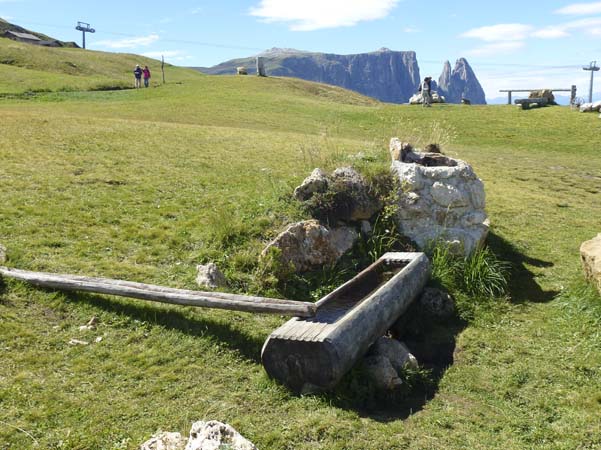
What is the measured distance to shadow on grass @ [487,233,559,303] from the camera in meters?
8.91

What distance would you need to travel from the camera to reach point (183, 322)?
7184mm

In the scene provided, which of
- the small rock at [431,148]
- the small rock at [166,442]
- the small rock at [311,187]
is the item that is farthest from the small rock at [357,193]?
the small rock at [166,442]

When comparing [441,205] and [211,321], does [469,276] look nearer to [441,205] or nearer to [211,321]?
[441,205]

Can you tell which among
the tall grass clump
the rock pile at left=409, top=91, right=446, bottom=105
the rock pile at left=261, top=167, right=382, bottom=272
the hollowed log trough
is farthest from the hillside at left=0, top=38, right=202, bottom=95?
the hollowed log trough

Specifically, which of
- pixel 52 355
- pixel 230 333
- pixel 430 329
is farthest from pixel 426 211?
pixel 52 355

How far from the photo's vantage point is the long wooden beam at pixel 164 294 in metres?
6.72

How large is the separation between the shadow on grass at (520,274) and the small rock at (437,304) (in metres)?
1.29

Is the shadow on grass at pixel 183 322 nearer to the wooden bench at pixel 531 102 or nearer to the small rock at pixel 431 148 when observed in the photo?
the small rock at pixel 431 148

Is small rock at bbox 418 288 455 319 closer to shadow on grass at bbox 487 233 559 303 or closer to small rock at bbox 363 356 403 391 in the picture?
shadow on grass at bbox 487 233 559 303

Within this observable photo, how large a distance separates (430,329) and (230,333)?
288 cm

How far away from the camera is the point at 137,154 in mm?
15383

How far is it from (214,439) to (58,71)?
49.4 metres

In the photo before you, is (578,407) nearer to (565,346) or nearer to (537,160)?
(565,346)

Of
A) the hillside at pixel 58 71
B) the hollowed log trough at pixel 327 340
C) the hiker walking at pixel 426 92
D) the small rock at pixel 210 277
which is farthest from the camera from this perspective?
the hiker walking at pixel 426 92
